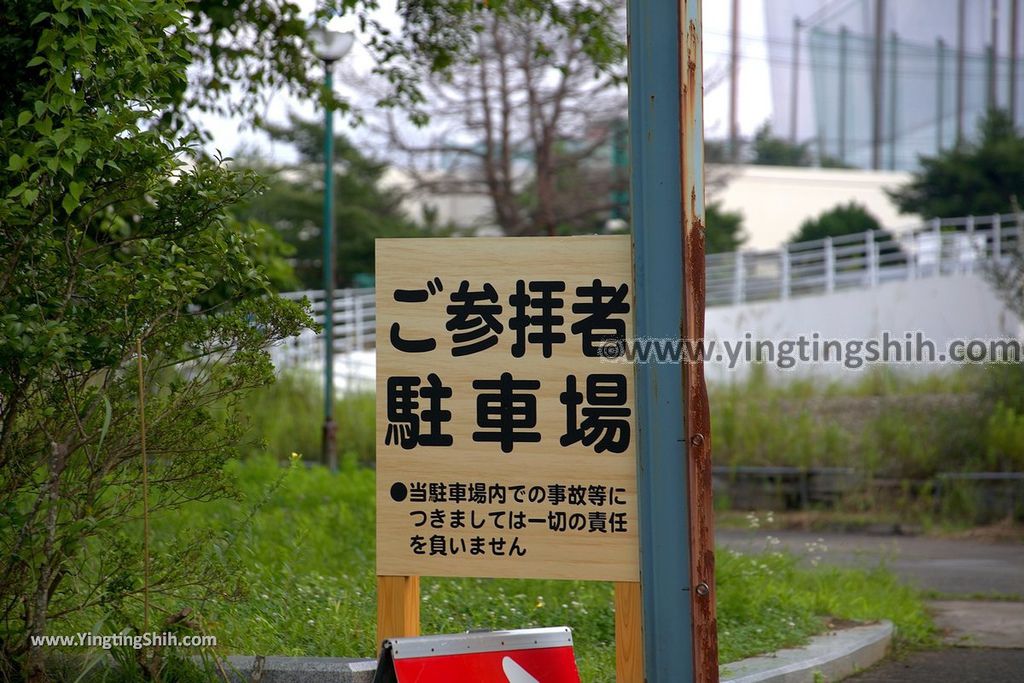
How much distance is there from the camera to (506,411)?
180 inches

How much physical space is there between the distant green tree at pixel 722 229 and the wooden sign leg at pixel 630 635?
3528 centimetres

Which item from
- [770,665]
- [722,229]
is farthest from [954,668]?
[722,229]

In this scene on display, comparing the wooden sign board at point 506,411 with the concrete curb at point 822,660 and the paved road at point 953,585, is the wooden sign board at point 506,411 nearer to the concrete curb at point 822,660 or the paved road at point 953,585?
the concrete curb at point 822,660

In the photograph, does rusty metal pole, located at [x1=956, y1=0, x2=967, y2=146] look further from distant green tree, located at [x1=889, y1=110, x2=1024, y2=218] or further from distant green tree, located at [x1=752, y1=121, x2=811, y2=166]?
distant green tree, located at [x1=889, y1=110, x2=1024, y2=218]

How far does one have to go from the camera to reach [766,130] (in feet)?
182

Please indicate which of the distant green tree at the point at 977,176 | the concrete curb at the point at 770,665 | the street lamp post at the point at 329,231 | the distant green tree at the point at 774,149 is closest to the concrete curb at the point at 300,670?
Answer: the concrete curb at the point at 770,665

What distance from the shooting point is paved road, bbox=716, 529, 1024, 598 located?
941cm

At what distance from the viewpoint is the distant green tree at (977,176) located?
124ft

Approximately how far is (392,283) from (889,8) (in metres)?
51.7

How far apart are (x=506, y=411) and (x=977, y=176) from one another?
3735 cm

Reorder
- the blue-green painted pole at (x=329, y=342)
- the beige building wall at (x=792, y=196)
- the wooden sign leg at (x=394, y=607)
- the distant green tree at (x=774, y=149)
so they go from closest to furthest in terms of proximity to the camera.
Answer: the wooden sign leg at (x=394, y=607), the blue-green painted pole at (x=329, y=342), the beige building wall at (x=792, y=196), the distant green tree at (x=774, y=149)

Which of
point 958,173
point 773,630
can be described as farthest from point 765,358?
point 958,173

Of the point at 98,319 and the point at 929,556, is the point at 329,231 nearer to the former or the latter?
the point at 929,556

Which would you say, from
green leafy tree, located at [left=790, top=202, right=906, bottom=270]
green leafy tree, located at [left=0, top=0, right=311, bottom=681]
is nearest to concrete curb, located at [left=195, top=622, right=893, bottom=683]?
green leafy tree, located at [left=0, top=0, right=311, bottom=681]
